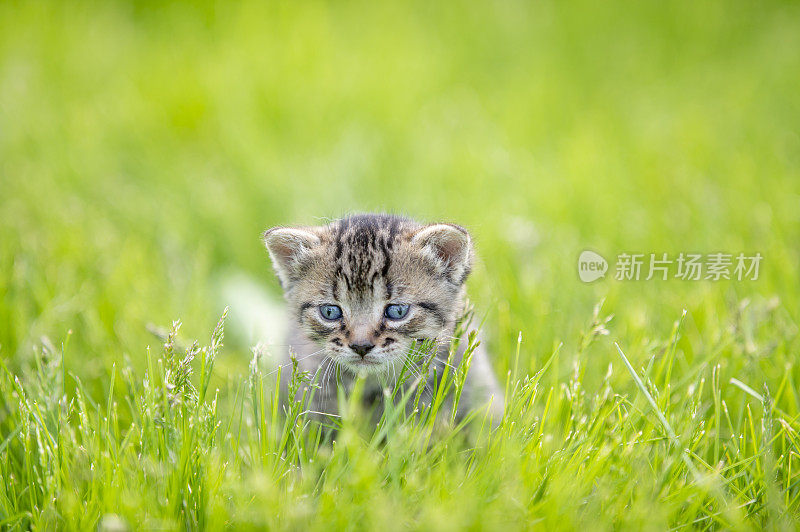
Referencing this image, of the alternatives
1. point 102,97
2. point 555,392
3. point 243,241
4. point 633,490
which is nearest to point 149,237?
point 243,241

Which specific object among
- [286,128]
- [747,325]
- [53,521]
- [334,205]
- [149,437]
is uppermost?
[286,128]

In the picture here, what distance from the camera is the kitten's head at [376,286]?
2.72 metres

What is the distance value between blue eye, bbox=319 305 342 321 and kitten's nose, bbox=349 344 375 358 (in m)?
0.22

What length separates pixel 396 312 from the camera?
2789mm

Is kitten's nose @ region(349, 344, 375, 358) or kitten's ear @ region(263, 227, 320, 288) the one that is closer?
kitten's nose @ region(349, 344, 375, 358)

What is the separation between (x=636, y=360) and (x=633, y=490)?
0.81 metres

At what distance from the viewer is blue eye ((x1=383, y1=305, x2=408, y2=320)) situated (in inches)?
110

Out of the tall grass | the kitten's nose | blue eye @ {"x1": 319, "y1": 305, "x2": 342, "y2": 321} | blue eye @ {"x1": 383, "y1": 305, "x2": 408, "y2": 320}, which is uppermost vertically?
blue eye @ {"x1": 383, "y1": 305, "x2": 408, "y2": 320}

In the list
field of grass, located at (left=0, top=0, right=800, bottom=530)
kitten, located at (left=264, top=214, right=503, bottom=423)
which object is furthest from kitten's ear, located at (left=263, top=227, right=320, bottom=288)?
field of grass, located at (left=0, top=0, right=800, bottom=530)

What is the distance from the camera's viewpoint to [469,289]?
410 cm

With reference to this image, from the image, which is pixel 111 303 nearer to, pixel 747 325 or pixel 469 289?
pixel 469 289

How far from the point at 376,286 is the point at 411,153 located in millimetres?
3125

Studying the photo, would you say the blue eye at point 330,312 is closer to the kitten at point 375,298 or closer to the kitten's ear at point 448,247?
the kitten at point 375,298

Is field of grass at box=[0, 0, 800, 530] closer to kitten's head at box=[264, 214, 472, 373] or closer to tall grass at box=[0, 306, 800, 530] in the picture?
tall grass at box=[0, 306, 800, 530]
